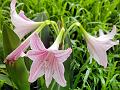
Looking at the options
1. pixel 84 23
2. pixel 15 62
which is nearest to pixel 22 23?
pixel 15 62

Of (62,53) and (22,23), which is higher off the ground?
(22,23)

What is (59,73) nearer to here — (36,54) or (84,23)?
(36,54)

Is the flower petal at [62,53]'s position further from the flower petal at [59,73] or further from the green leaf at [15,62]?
the green leaf at [15,62]

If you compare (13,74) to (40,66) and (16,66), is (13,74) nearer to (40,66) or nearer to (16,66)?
(16,66)

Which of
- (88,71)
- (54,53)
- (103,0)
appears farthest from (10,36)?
(103,0)

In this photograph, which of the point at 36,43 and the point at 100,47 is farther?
the point at 100,47

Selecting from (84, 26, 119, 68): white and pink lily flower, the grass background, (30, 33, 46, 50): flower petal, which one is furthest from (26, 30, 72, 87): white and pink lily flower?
the grass background
